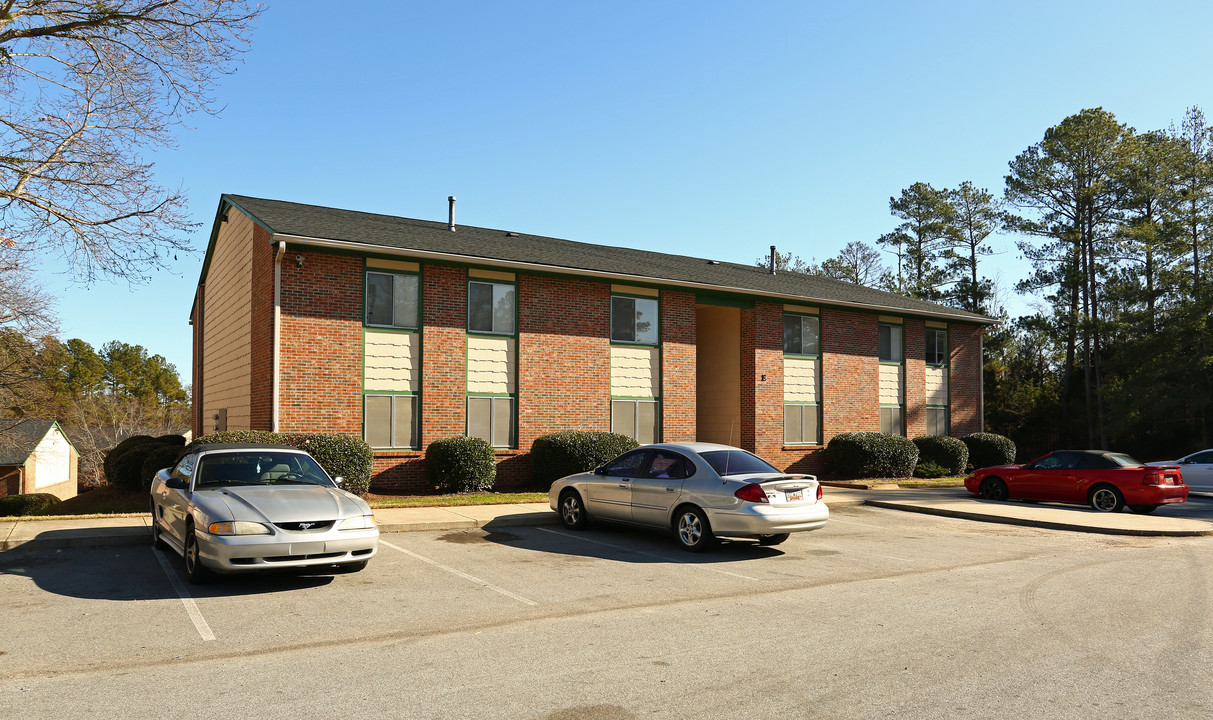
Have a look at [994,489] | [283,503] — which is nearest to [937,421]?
[994,489]

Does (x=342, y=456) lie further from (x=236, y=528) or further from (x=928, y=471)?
(x=928, y=471)

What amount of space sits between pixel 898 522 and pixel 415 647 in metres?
11.3

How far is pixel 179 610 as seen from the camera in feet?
24.0

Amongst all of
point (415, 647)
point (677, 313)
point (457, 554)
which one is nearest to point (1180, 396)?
point (677, 313)

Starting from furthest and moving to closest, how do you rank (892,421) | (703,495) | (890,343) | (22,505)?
1. (890,343)
2. (892,421)
3. (22,505)
4. (703,495)

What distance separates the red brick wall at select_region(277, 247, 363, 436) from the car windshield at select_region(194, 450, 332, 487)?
7.71 m

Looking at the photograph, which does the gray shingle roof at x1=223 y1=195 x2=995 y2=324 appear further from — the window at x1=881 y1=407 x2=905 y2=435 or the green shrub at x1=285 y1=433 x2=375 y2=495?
the green shrub at x1=285 y1=433 x2=375 y2=495

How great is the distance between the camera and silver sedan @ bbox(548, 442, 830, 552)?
1063 cm

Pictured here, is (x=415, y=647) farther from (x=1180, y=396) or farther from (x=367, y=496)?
(x=1180, y=396)

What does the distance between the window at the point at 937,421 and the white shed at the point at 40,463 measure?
32656 millimetres

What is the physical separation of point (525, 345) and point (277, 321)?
5759 mm

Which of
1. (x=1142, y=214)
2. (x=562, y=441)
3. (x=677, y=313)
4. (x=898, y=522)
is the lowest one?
(x=898, y=522)

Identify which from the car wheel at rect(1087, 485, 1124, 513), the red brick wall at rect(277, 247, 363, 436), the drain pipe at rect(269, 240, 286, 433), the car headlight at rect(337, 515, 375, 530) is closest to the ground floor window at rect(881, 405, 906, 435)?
the car wheel at rect(1087, 485, 1124, 513)

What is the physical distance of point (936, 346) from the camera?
Result: 94.3 feet
